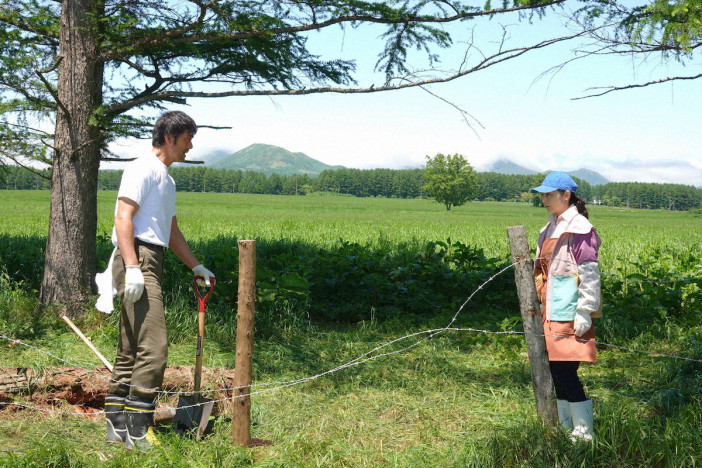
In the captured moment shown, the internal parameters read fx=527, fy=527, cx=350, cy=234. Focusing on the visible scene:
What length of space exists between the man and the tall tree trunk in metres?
3.10

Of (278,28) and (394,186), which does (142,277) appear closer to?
(278,28)

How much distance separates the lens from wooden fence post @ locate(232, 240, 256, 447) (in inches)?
131

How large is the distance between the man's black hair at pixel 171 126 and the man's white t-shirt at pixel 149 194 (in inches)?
6.2

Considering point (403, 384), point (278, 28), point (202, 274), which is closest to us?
point (202, 274)

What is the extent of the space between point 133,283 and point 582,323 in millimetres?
2691

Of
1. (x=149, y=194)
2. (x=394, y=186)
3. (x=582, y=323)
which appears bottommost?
(x=582, y=323)

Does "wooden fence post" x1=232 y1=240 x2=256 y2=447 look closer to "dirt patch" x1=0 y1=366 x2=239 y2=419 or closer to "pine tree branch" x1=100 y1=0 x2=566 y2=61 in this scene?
"dirt patch" x1=0 y1=366 x2=239 y2=419

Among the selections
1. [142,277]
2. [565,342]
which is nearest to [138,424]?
[142,277]

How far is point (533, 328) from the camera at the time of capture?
3.25 m

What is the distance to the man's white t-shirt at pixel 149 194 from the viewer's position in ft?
10.6

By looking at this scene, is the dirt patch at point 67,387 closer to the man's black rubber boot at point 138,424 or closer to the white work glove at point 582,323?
the man's black rubber boot at point 138,424

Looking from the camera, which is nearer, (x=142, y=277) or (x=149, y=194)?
(x=142, y=277)

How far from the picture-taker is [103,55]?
6.11 meters

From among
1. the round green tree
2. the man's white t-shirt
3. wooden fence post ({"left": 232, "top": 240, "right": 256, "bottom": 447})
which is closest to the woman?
wooden fence post ({"left": 232, "top": 240, "right": 256, "bottom": 447})
